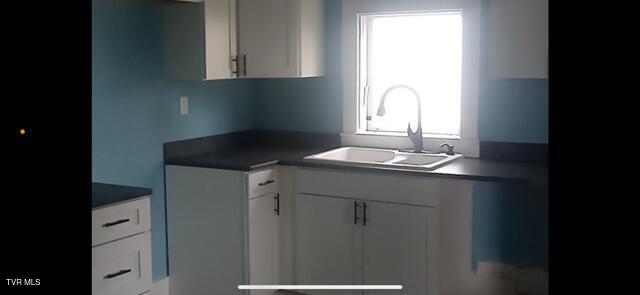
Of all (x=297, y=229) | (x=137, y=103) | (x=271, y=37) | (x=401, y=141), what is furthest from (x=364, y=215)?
(x=137, y=103)

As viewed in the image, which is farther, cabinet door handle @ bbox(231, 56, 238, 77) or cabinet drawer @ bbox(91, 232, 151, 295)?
cabinet door handle @ bbox(231, 56, 238, 77)

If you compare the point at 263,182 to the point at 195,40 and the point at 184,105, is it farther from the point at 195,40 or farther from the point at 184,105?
the point at 195,40

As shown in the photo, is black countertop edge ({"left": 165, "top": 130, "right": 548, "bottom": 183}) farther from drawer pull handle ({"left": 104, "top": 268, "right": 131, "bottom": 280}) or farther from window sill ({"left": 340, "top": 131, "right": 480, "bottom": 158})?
drawer pull handle ({"left": 104, "top": 268, "right": 131, "bottom": 280})

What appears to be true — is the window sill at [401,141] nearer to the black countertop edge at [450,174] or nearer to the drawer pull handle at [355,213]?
the black countertop edge at [450,174]

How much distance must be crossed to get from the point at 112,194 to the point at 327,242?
997mm

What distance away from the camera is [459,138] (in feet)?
9.57

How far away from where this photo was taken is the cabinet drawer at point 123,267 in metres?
1.91

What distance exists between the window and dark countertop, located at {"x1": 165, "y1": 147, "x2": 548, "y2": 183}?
273 mm

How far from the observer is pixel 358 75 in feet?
10.2

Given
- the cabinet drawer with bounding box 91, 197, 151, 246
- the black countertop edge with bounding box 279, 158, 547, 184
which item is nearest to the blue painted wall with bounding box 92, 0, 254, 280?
the cabinet drawer with bounding box 91, 197, 151, 246

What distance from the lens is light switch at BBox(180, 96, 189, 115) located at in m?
2.91
